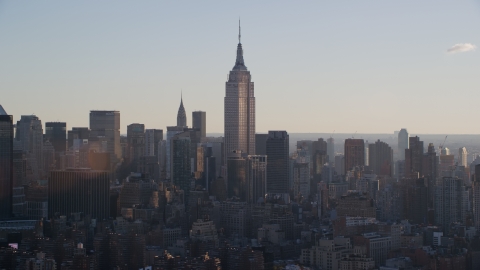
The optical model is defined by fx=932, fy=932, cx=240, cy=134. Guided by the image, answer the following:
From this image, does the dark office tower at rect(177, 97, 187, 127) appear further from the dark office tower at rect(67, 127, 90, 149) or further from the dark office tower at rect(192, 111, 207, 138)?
the dark office tower at rect(67, 127, 90, 149)

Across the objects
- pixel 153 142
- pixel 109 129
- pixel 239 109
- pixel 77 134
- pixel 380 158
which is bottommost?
pixel 380 158

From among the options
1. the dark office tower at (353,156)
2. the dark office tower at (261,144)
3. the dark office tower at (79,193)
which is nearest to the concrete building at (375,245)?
the dark office tower at (79,193)

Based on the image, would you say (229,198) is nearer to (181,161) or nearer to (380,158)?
(181,161)

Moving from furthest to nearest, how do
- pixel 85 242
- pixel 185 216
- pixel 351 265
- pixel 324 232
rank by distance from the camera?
pixel 185 216
pixel 324 232
pixel 85 242
pixel 351 265

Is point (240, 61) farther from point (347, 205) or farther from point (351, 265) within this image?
point (351, 265)

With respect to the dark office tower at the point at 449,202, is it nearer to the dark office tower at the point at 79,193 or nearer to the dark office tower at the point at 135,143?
the dark office tower at the point at 79,193

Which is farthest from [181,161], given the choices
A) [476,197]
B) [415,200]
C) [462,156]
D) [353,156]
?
[476,197]

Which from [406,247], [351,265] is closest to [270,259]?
[351,265]
